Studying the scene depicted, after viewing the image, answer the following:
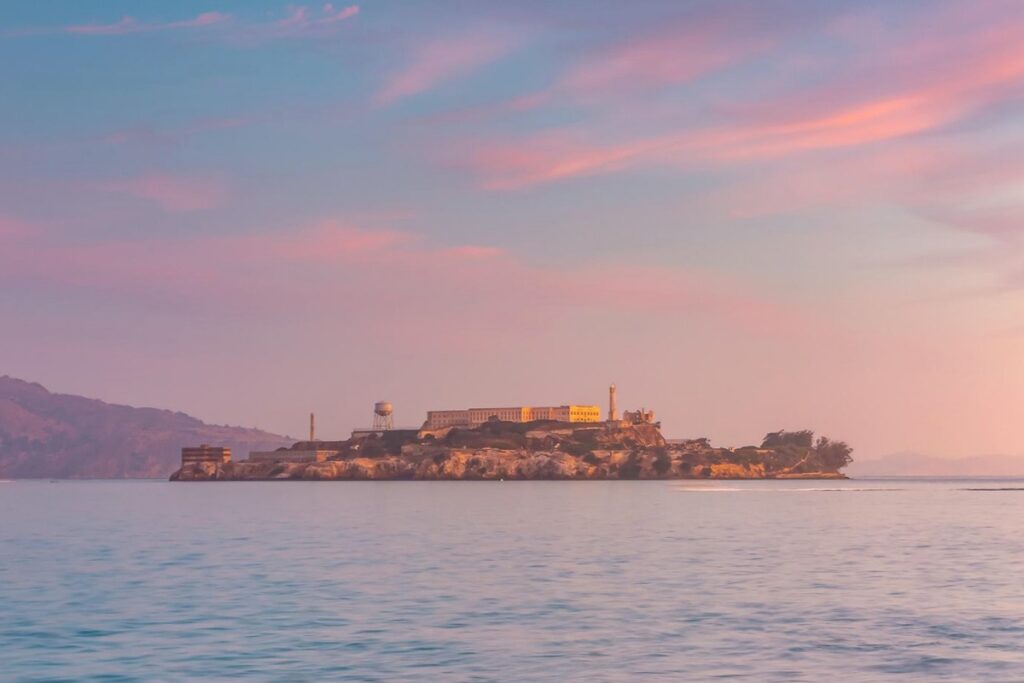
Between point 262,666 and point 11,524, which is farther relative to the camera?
point 11,524

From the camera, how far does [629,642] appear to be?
44.2m

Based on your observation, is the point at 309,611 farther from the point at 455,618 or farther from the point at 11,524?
the point at 11,524

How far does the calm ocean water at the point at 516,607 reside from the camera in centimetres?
3988

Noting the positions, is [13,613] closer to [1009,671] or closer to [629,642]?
[629,642]

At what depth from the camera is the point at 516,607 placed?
178 feet

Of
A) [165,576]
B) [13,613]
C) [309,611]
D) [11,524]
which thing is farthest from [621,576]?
[11,524]

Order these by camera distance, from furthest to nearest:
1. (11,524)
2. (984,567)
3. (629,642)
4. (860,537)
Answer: (11,524), (860,537), (984,567), (629,642)

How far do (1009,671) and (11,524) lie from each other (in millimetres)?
127260

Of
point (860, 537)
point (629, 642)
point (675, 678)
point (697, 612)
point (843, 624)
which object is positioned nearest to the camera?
point (675, 678)

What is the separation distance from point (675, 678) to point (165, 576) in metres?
41.7

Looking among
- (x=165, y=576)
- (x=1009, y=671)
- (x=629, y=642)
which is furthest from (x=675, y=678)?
(x=165, y=576)

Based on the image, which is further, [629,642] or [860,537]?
[860,537]

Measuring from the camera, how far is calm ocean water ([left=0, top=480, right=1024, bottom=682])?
39875 mm

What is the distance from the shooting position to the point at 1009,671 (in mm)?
38219
